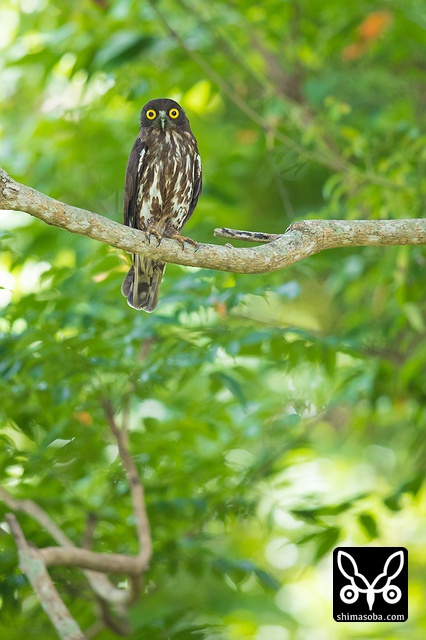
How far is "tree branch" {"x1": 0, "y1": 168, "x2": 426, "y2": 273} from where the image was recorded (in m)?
2.81

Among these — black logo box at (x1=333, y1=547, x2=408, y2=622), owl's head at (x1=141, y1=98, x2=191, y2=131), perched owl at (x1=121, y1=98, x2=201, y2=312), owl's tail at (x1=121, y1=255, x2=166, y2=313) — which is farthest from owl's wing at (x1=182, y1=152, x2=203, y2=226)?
black logo box at (x1=333, y1=547, x2=408, y2=622)

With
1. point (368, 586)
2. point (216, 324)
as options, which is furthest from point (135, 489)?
point (368, 586)

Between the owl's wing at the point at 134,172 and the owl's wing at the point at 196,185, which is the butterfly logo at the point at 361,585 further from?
the owl's wing at the point at 134,172

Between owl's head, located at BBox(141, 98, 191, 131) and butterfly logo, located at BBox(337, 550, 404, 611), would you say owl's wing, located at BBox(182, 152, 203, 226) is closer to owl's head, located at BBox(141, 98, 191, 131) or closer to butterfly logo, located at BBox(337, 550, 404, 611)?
owl's head, located at BBox(141, 98, 191, 131)

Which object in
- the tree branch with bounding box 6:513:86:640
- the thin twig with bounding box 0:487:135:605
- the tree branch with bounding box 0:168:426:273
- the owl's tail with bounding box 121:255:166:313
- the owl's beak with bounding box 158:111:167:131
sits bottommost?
the tree branch with bounding box 6:513:86:640

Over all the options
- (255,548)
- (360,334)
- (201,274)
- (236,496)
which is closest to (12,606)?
(236,496)

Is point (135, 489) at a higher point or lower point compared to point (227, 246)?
lower

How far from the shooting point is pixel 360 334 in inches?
190

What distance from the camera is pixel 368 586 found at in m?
4.41

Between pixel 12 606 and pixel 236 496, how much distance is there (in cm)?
120

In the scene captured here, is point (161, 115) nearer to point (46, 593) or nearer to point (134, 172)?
point (134, 172)

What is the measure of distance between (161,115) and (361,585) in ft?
8.92

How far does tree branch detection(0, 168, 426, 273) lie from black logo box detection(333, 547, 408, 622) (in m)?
1.99

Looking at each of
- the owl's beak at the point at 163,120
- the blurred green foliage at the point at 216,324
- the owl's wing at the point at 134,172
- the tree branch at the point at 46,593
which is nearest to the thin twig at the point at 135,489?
the blurred green foliage at the point at 216,324
